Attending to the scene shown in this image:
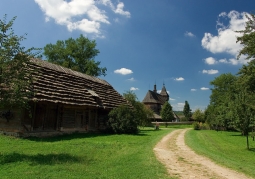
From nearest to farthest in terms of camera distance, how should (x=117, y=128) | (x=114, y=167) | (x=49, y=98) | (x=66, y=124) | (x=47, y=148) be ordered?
(x=114, y=167)
(x=47, y=148)
(x=49, y=98)
(x=66, y=124)
(x=117, y=128)

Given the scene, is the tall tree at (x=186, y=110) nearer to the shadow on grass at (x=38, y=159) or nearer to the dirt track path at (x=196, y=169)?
the dirt track path at (x=196, y=169)

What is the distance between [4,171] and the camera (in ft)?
27.1

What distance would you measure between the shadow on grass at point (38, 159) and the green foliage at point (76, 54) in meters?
36.2

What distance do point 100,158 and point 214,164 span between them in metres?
5.34

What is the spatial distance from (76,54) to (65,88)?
87.1 ft

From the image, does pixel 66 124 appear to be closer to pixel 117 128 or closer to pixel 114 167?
pixel 117 128

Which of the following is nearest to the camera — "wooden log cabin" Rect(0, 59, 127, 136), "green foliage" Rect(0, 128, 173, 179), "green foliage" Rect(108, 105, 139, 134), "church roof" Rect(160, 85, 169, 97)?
"green foliage" Rect(0, 128, 173, 179)

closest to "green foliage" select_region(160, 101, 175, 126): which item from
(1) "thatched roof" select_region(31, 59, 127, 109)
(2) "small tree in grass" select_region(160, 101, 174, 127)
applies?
(2) "small tree in grass" select_region(160, 101, 174, 127)

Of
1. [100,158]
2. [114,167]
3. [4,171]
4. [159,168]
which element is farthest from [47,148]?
[159,168]

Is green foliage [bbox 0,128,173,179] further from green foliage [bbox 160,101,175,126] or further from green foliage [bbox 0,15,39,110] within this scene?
green foliage [bbox 160,101,175,126]

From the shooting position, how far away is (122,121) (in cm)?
2372

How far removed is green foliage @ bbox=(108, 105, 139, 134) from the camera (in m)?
23.6

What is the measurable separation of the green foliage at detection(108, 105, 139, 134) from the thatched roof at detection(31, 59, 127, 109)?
206cm

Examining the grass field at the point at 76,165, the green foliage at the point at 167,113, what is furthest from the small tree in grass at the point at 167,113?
the grass field at the point at 76,165
